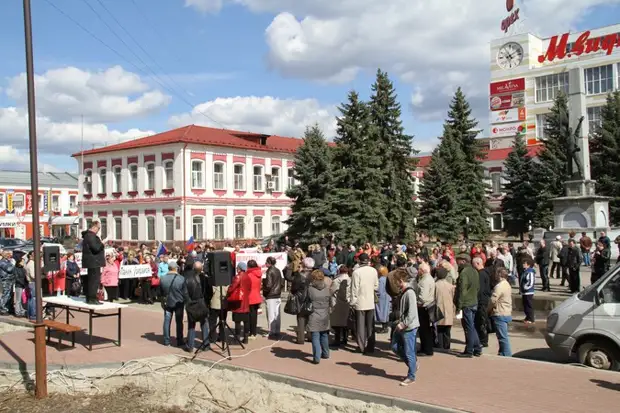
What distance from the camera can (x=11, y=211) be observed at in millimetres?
71438

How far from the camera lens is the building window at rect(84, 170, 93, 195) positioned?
5350cm

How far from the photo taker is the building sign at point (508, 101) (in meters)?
79.0

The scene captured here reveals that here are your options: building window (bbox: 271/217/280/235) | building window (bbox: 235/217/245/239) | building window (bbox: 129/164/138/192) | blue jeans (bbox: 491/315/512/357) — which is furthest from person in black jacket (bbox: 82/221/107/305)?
building window (bbox: 271/217/280/235)

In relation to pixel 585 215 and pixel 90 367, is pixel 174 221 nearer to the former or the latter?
pixel 585 215

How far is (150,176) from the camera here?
4919cm

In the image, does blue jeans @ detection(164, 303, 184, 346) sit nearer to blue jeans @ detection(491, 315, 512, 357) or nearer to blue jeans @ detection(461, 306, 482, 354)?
blue jeans @ detection(461, 306, 482, 354)

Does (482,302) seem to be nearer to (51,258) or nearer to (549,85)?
(51,258)

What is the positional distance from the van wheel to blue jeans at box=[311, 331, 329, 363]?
439cm

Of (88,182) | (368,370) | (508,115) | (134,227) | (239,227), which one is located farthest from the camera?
(508,115)

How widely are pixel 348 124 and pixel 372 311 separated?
25343mm

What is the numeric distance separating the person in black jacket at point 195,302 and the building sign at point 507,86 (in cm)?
7561

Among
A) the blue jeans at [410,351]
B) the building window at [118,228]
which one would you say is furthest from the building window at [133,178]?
the blue jeans at [410,351]

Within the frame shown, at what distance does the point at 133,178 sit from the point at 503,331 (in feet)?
145

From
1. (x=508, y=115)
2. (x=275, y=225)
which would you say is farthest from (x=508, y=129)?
(x=275, y=225)
